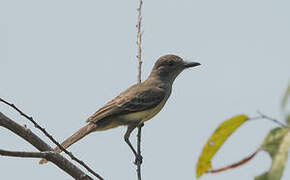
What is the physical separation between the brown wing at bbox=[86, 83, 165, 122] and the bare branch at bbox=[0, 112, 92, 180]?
361 cm

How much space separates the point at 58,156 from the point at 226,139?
2357mm

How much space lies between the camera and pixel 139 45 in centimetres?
661

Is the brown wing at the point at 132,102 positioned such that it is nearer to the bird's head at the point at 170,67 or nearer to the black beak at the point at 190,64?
the bird's head at the point at 170,67

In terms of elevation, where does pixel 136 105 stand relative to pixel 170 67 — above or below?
below

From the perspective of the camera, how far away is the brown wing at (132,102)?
802cm

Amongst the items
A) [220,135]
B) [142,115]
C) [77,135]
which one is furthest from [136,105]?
[220,135]

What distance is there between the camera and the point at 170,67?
934 centimetres

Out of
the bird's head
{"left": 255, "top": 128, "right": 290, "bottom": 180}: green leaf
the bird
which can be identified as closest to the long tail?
the bird

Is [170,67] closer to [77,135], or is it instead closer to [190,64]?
[190,64]

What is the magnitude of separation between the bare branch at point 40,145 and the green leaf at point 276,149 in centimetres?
254

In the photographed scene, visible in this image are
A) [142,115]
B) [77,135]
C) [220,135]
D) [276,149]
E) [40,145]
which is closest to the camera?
[276,149]

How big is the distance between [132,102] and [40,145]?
430cm

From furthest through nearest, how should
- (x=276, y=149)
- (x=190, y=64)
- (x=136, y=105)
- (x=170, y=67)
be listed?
(x=170, y=67)
(x=190, y=64)
(x=136, y=105)
(x=276, y=149)

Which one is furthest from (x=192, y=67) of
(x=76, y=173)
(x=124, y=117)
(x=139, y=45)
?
(x=76, y=173)
